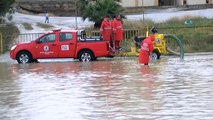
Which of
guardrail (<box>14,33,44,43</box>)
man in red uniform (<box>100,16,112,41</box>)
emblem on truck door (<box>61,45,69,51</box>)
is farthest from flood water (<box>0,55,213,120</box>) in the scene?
guardrail (<box>14,33,44,43</box>)

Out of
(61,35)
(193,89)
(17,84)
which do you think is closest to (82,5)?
(61,35)

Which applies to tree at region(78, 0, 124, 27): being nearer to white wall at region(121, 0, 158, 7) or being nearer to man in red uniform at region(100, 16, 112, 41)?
man in red uniform at region(100, 16, 112, 41)

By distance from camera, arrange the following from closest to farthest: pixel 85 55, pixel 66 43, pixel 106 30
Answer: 1. pixel 66 43
2. pixel 85 55
3. pixel 106 30

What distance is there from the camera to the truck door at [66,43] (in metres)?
28.0

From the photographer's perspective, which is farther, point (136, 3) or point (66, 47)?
point (136, 3)

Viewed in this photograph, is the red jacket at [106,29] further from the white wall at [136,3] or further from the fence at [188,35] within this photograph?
the white wall at [136,3]

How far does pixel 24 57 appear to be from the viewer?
28562mm

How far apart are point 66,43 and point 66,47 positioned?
19 centimetres

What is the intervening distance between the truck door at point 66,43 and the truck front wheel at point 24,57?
1523 mm

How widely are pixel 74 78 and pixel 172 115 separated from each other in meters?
8.28

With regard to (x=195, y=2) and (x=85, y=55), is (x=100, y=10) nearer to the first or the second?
(x=85, y=55)

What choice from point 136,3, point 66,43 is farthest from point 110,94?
point 136,3

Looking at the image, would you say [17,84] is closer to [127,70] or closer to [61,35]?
[127,70]

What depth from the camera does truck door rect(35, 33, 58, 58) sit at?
2809cm
